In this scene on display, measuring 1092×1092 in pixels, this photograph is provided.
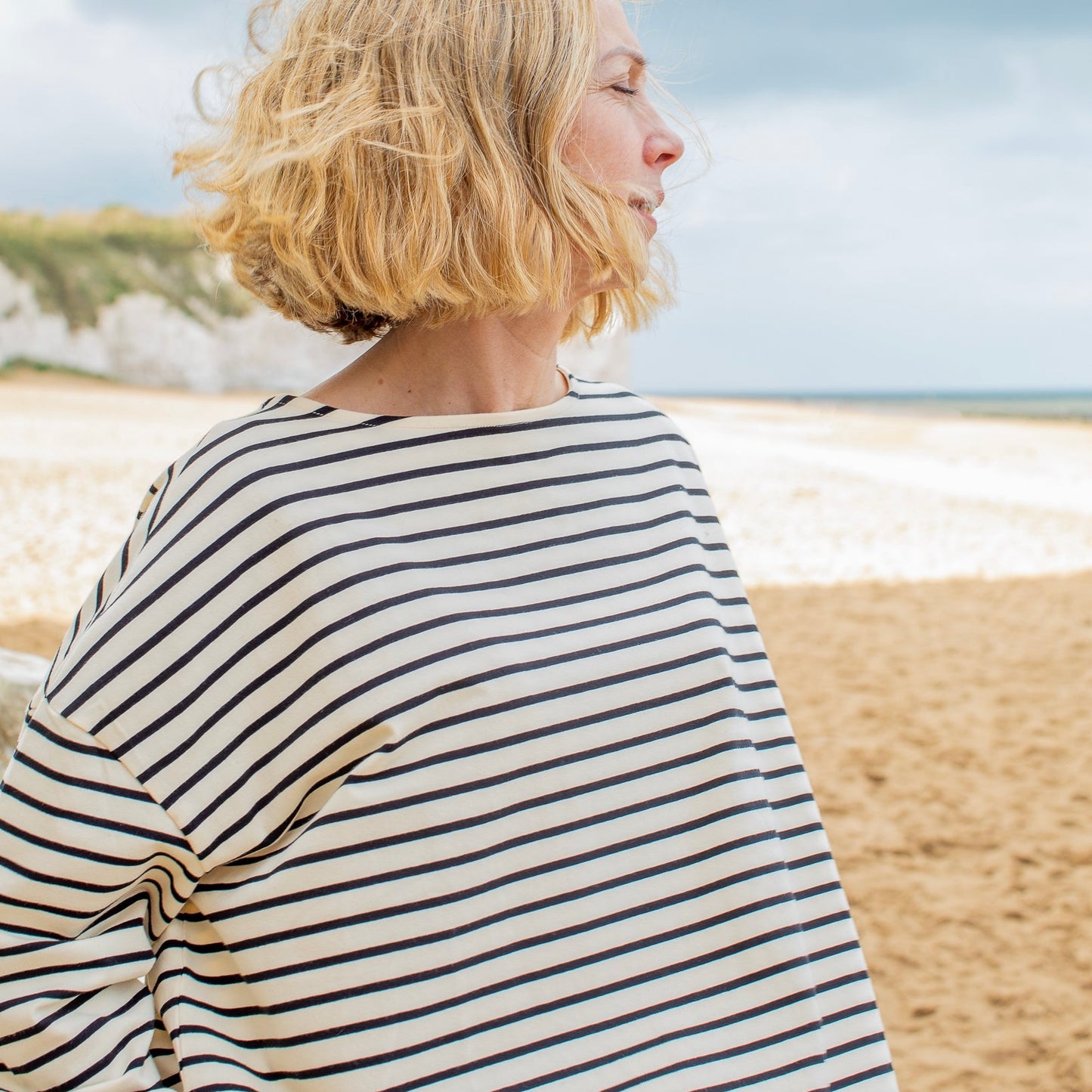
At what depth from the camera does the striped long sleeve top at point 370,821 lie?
2.94ft

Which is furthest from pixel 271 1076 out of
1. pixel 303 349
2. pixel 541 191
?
pixel 303 349

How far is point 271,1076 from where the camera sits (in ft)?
3.08

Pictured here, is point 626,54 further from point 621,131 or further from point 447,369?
point 447,369

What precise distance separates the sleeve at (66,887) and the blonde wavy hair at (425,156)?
1.60 ft

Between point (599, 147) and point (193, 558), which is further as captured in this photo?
point (599, 147)

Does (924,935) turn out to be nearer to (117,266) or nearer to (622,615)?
(622,615)

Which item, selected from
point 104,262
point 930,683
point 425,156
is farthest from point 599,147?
point 104,262

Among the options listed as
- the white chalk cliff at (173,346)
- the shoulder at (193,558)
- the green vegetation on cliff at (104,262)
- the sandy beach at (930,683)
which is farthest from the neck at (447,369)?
the green vegetation on cliff at (104,262)

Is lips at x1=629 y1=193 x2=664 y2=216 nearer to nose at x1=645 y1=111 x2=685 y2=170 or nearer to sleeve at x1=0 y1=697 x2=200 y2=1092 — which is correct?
nose at x1=645 y1=111 x2=685 y2=170

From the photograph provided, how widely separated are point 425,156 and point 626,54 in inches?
10.7

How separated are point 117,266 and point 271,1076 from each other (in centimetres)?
2670

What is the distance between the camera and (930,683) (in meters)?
5.54

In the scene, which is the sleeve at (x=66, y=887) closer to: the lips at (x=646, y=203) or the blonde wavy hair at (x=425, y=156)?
the blonde wavy hair at (x=425, y=156)

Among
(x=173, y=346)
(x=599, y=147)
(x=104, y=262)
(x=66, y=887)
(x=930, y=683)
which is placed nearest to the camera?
(x=66, y=887)
